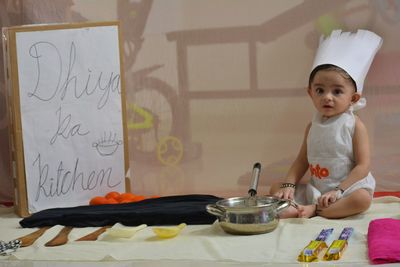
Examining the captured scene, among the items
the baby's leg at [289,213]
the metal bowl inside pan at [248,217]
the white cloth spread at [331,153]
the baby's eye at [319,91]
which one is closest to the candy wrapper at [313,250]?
the metal bowl inside pan at [248,217]

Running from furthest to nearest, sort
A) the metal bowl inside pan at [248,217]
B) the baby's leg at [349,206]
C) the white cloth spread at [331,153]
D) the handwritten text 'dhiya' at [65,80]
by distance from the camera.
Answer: the handwritten text 'dhiya' at [65,80]
the white cloth spread at [331,153]
the baby's leg at [349,206]
the metal bowl inside pan at [248,217]

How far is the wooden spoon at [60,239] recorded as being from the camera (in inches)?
45.7

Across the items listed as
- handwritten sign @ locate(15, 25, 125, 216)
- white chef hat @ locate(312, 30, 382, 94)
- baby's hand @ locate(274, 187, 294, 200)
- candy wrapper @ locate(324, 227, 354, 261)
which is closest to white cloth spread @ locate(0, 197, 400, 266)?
candy wrapper @ locate(324, 227, 354, 261)

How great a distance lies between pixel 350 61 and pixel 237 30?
317 mm

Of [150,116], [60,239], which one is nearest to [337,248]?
[60,239]

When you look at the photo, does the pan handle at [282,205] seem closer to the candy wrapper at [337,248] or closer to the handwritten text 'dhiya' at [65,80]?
the candy wrapper at [337,248]

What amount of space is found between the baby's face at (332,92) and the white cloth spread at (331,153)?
0.09ft

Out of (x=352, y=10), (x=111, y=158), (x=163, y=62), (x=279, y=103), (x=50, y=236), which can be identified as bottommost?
(x=50, y=236)

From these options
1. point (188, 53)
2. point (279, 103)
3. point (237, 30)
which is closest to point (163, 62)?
point (188, 53)

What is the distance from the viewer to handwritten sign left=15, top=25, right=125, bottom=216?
1.49 m

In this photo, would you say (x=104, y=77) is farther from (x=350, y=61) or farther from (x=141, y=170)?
(x=350, y=61)

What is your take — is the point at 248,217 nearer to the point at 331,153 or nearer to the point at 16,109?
the point at 331,153

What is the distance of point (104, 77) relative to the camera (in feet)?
4.99

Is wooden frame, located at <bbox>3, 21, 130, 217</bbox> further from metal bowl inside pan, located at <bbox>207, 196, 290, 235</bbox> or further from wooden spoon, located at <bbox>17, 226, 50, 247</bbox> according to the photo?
metal bowl inside pan, located at <bbox>207, 196, 290, 235</bbox>
